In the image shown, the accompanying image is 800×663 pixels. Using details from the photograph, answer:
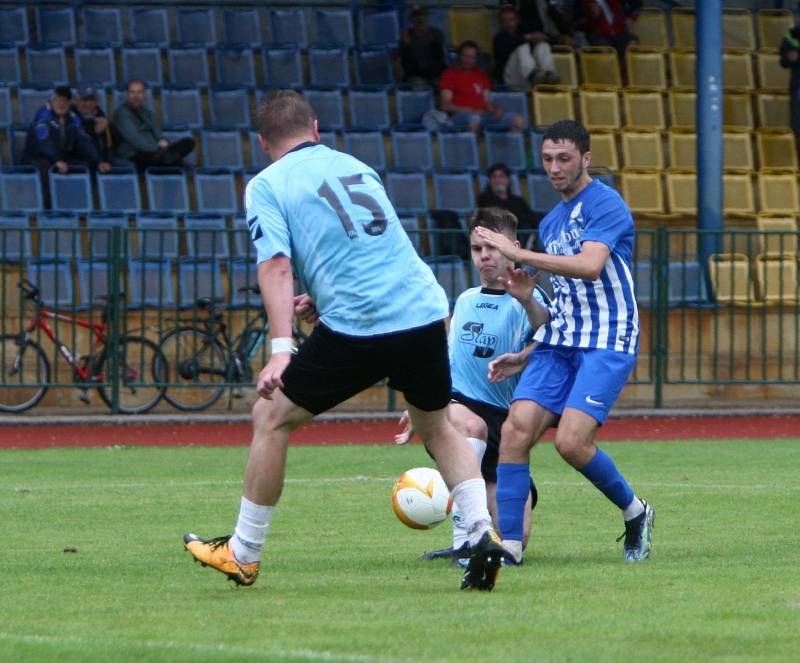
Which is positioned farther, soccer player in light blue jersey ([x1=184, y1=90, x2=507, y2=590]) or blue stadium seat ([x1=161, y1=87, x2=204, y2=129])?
blue stadium seat ([x1=161, y1=87, x2=204, y2=129])

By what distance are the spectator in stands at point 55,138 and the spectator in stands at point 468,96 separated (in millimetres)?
4733

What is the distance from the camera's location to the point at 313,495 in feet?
35.3

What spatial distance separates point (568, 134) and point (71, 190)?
11.9 meters

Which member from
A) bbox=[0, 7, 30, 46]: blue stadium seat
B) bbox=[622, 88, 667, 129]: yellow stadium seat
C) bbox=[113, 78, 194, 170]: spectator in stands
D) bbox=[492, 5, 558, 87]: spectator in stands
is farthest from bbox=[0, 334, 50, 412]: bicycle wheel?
bbox=[622, 88, 667, 129]: yellow stadium seat

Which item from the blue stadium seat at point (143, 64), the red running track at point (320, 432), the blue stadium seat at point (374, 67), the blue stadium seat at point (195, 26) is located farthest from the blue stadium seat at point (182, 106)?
the red running track at point (320, 432)

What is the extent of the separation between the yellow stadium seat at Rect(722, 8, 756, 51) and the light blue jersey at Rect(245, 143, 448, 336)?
18.8 meters

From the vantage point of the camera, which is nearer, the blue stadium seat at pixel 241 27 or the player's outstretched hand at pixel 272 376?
the player's outstretched hand at pixel 272 376

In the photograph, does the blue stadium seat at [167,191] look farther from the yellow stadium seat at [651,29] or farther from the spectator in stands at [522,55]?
the yellow stadium seat at [651,29]

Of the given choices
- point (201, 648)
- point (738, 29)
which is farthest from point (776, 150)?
point (201, 648)

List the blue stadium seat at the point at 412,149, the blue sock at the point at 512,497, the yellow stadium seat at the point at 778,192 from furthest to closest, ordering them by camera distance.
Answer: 1. the yellow stadium seat at the point at 778,192
2. the blue stadium seat at the point at 412,149
3. the blue sock at the point at 512,497

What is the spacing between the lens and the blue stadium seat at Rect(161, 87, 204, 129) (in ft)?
67.4

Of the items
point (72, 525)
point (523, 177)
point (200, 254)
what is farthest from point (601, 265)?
point (523, 177)

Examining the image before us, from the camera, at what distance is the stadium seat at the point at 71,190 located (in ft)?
60.3

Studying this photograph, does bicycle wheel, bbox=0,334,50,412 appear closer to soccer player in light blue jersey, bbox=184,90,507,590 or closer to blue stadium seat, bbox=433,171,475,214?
blue stadium seat, bbox=433,171,475,214
